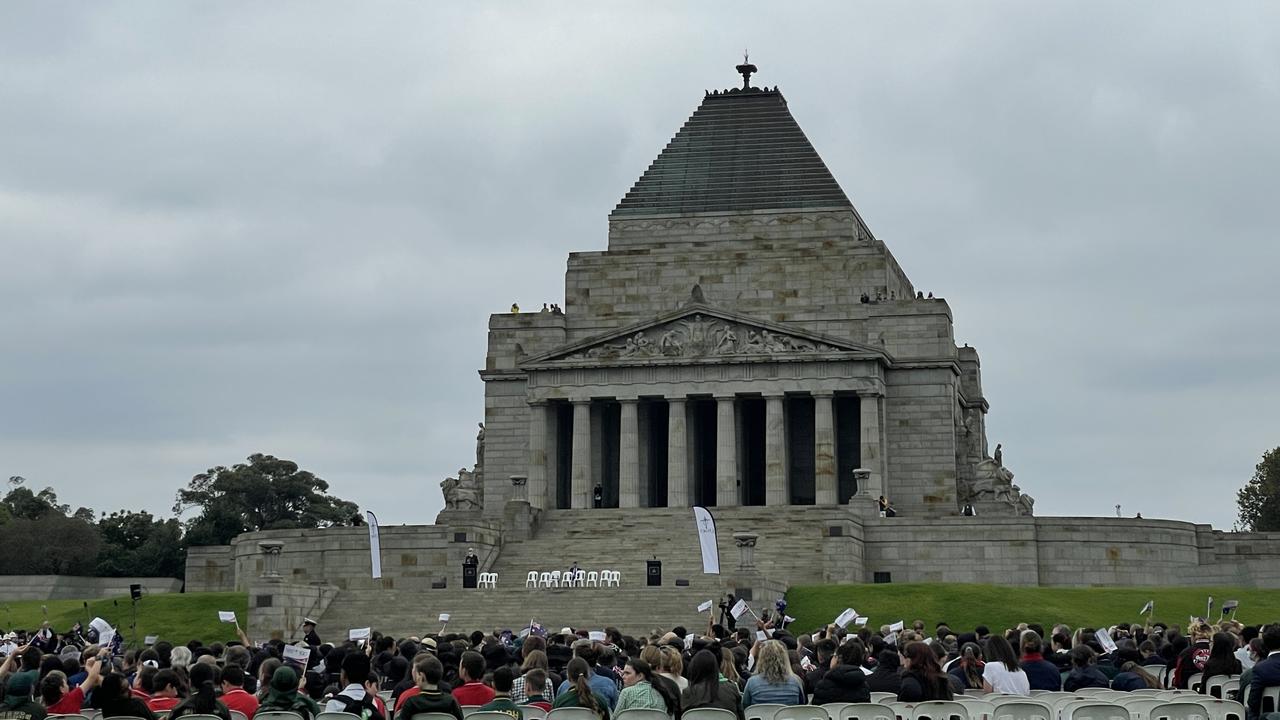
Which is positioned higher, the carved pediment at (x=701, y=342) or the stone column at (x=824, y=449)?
the carved pediment at (x=701, y=342)

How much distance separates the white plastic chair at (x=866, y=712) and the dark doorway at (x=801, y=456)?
57925mm

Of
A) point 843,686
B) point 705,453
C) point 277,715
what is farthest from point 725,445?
point 277,715

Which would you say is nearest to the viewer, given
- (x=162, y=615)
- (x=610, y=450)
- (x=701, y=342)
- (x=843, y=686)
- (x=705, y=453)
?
(x=843, y=686)

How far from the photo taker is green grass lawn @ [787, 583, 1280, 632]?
51062 mm

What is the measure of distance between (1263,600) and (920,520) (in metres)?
11.6

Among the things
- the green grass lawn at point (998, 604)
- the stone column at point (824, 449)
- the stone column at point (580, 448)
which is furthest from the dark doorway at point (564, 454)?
the green grass lawn at point (998, 604)

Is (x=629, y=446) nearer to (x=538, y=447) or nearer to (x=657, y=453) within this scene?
(x=538, y=447)

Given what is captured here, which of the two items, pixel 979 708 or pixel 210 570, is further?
pixel 210 570

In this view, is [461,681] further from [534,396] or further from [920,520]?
[534,396]

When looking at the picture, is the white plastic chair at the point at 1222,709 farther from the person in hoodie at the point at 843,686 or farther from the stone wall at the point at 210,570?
the stone wall at the point at 210,570

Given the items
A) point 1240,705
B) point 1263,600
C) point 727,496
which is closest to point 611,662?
point 1240,705

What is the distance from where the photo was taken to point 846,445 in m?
75.2

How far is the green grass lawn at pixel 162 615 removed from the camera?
52.6 metres

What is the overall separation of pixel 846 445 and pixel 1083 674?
54761 mm
